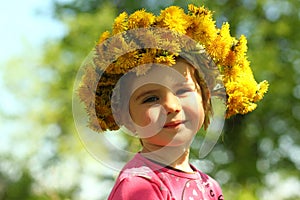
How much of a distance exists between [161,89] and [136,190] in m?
0.34

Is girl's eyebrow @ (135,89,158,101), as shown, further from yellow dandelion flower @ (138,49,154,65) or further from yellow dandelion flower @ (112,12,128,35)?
yellow dandelion flower @ (112,12,128,35)

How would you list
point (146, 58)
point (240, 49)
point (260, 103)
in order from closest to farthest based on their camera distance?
point (146, 58) → point (240, 49) → point (260, 103)

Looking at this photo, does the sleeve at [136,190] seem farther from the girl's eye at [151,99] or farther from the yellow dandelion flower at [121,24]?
the yellow dandelion flower at [121,24]

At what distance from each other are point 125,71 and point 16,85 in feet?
28.3

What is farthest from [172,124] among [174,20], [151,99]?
[174,20]

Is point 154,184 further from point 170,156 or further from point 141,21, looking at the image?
point 141,21

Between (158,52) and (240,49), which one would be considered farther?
(240,49)

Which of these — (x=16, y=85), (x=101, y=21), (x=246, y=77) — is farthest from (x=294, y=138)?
(x=246, y=77)

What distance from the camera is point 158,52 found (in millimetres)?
2127

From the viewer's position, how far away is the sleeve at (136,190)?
1995mm

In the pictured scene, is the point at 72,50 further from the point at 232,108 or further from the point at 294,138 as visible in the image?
the point at 232,108

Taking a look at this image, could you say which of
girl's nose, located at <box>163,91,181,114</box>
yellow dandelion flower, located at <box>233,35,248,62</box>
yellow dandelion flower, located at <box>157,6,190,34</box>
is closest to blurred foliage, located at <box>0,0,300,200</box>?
yellow dandelion flower, located at <box>233,35,248,62</box>

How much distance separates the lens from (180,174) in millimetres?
2160

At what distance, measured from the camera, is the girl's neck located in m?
2.16
